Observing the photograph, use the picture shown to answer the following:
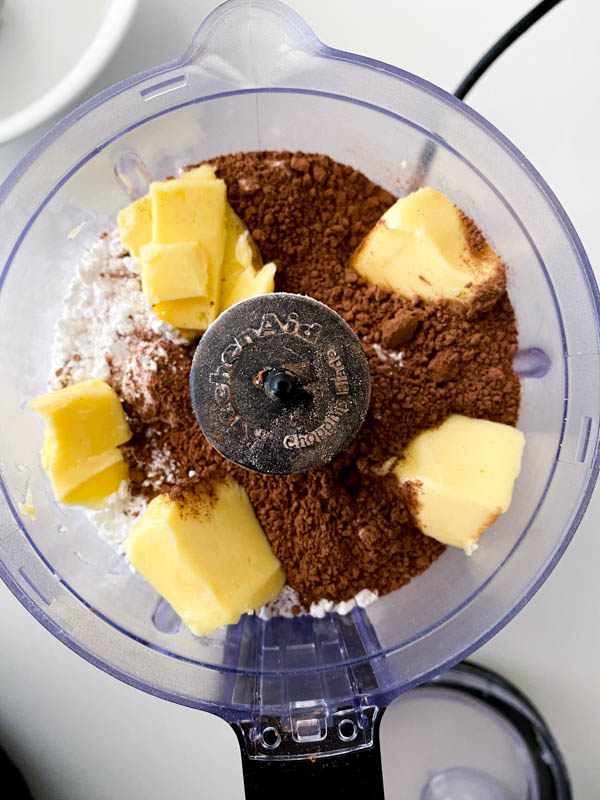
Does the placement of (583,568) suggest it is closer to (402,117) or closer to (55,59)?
(402,117)

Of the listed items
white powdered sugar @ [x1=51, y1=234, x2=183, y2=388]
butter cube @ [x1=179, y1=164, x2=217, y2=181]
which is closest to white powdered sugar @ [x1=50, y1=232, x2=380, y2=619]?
white powdered sugar @ [x1=51, y1=234, x2=183, y2=388]

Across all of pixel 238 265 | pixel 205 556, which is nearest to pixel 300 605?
pixel 205 556

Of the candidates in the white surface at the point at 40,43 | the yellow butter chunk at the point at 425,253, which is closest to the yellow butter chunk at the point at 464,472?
the yellow butter chunk at the point at 425,253

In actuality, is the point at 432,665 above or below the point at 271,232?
below

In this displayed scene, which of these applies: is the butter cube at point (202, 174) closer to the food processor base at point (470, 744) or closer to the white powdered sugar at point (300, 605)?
the white powdered sugar at point (300, 605)

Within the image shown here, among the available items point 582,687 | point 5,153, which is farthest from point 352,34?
point 582,687

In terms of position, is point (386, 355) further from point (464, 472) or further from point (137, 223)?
point (137, 223)
